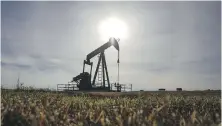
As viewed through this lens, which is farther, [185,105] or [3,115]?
[185,105]

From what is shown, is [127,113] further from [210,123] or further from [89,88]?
[89,88]

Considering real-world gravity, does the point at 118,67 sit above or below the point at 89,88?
above

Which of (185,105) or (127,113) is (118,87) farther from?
(127,113)

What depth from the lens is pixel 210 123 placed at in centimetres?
345

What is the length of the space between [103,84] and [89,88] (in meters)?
1.92

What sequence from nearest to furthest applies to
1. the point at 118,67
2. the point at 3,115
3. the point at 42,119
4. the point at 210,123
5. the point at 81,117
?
the point at 210,123 < the point at 42,119 < the point at 3,115 < the point at 81,117 < the point at 118,67

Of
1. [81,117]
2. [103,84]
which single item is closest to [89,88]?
[103,84]

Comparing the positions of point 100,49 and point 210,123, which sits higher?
point 100,49

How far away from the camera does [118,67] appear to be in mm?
41188

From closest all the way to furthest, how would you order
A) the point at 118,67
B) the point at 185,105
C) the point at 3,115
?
the point at 3,115 < the point at 185,105 < the point at 118,67

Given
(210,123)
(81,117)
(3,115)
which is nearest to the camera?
(210,123)

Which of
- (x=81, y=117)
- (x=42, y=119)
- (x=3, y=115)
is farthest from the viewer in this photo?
(x=81, y=117)

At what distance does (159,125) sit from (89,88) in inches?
1527

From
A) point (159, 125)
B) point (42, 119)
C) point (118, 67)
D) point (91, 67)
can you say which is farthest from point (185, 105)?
point (91, 67)
